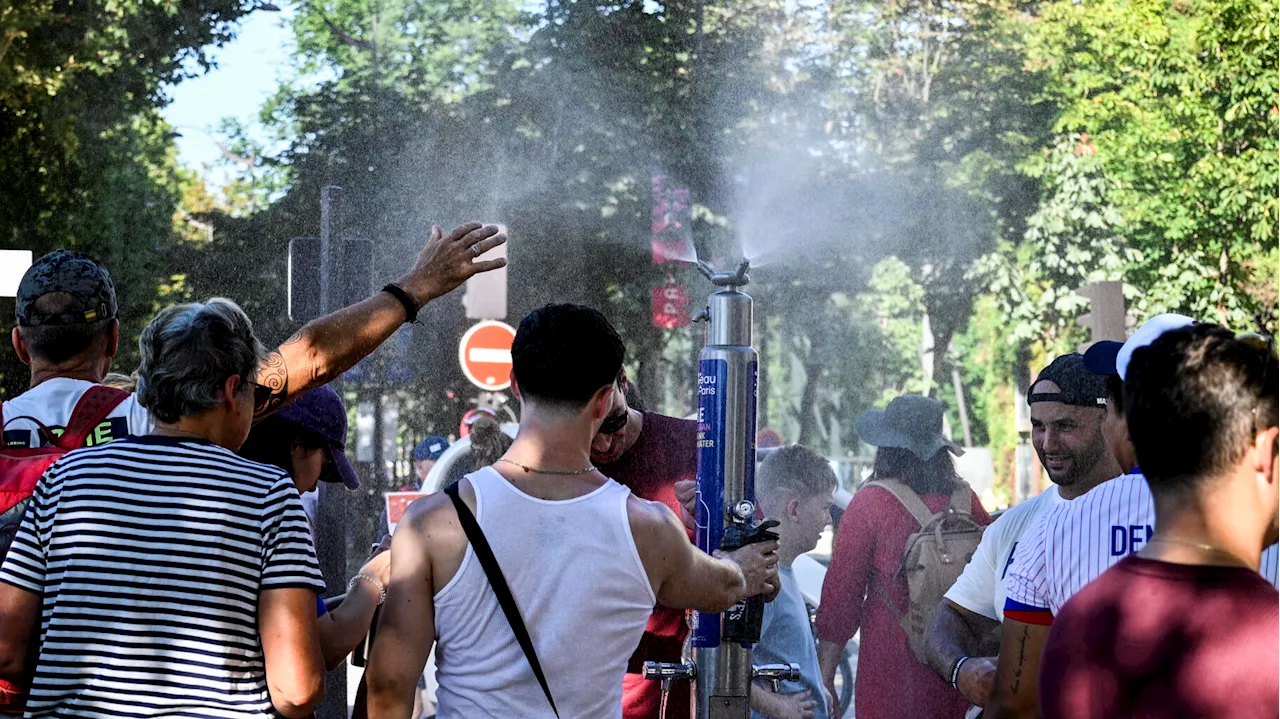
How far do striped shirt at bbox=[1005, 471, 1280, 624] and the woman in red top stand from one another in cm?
188

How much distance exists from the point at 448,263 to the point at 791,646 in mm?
1876

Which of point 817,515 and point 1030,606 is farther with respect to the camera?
point 817,515

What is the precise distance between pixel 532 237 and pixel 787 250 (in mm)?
4763

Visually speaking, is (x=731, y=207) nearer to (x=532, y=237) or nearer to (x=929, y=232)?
(x=532, y=237)

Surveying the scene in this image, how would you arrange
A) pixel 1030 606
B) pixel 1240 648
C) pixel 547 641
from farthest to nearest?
1. pixel 1030 606
2. pixel 547 641
3. pixel 1240 648

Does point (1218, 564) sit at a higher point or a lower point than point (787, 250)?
lower

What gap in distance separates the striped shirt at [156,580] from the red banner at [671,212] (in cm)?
1611

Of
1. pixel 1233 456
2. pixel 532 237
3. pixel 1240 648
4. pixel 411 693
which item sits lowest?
pixel 411 693

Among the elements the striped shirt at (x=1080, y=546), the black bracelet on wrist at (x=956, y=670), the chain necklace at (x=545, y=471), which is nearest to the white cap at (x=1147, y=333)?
the striped shirt at (x=1080, y=546)

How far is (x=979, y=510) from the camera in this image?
5.44 m

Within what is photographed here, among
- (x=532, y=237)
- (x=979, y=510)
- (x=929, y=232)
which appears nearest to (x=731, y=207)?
(x=532, y=237)

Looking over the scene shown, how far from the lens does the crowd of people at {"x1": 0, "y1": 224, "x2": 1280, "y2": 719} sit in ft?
6.47

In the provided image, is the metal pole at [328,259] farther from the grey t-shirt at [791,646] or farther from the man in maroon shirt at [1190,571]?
the man in maroon shirt at [1190,571]

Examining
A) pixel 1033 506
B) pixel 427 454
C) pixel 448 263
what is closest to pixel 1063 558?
pixel 1033 506
